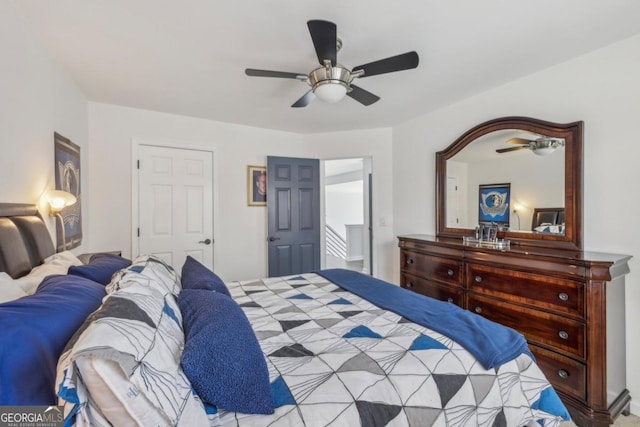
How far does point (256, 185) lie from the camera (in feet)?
13.0

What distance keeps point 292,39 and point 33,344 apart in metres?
1.95

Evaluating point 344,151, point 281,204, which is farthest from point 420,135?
point 281,204

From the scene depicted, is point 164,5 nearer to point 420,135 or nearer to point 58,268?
point 58,268

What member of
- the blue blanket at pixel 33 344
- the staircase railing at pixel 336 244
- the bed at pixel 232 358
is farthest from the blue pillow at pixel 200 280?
the staircase railing at pixel 336 244

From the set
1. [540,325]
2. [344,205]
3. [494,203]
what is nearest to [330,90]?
[494,203]

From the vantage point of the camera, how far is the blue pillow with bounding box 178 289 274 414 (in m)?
0.86

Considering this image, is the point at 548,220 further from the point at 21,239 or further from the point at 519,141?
the point at 21,239

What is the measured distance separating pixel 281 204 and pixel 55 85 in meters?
2.46

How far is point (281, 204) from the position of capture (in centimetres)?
398

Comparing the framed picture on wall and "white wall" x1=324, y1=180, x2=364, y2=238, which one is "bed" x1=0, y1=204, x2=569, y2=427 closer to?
the framed picture on wall

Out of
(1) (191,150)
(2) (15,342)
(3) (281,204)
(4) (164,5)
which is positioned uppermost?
(4) (164,5)

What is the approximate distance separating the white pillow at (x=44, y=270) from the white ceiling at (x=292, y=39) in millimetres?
1391

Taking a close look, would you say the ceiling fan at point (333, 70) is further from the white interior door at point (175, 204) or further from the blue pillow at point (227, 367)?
the white interior door at point (175, 204)

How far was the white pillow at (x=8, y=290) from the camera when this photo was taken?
39.1 inches
